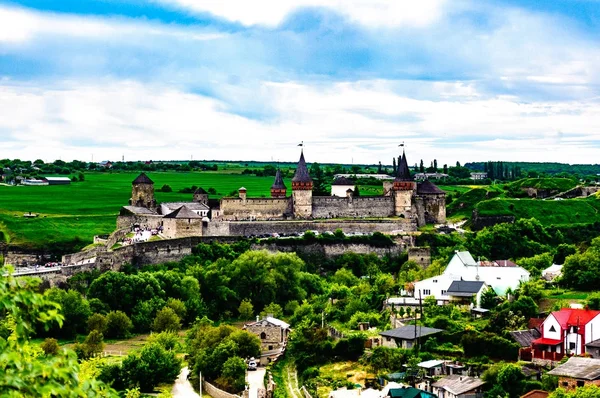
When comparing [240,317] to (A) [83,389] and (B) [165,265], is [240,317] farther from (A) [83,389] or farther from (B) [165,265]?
(A) [83,389]

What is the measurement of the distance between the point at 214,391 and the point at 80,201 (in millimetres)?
68335

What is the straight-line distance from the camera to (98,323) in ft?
201

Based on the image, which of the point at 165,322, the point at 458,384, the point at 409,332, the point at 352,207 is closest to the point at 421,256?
the point at 352,207

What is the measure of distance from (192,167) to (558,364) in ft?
460

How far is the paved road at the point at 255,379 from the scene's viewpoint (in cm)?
4517

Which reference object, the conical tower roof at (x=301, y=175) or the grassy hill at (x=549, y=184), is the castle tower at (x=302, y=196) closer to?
the conical tower roof at (x=301, y=175)

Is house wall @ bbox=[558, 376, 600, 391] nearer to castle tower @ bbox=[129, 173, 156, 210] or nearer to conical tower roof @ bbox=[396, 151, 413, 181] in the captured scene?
conical tower roof @ bbox=[396, 151, 413, 181]

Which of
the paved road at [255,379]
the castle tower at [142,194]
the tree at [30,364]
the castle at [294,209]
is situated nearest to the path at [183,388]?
the paved road at [255,379]

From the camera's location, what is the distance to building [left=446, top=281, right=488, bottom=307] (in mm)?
54647

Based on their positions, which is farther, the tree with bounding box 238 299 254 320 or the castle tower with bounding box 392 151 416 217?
the castle tower with bounding box 392 151 416 217

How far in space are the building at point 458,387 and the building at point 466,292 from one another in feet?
46.4

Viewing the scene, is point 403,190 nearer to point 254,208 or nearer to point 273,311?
point 254,208

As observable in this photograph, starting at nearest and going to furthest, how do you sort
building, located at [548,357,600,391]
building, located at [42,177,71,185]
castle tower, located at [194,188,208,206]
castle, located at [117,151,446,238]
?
building, located at [548,357,600,391] < castle, located at [117,151,446,238] < castle tower, located at [194,188,208,206] < building, located at [42,177,71,185]

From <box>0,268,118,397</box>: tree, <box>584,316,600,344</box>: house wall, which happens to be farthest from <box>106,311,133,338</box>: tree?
<box>0,268,118,397</box>: tree
